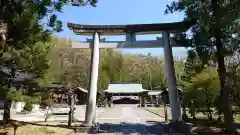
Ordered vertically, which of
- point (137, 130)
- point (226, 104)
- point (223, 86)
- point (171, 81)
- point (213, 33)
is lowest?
point (137, 130)

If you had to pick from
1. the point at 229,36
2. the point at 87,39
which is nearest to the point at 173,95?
the point at 229,36

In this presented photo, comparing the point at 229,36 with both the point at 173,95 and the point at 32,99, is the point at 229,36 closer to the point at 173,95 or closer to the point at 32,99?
the point at 173,95

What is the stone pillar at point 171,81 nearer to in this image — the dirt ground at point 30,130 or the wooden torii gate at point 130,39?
the wooden torii gate at point 130,39

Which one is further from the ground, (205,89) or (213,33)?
(213,33)

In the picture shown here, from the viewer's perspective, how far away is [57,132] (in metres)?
13.4

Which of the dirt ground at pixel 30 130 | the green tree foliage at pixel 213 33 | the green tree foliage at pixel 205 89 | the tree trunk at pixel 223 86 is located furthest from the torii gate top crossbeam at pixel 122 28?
the dirt ground at pixel 30 130

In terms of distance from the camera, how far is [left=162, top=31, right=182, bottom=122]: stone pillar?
1531cm

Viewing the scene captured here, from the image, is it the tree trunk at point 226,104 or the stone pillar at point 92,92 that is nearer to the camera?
the tree trunk at point 226,104

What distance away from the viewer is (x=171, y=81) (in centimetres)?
1577

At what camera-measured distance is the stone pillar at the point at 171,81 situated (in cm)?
1531

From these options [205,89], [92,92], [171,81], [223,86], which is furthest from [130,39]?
[205,89]

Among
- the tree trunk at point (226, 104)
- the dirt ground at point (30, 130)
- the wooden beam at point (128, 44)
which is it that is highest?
the wooden beam at point (128, 44)

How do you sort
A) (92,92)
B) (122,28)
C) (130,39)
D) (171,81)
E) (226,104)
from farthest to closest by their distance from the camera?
1. (130,39)
2. (122,28)
3. (171,81)
4. (92,92)
5. (226,104)

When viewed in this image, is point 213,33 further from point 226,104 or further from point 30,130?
point 30,130
